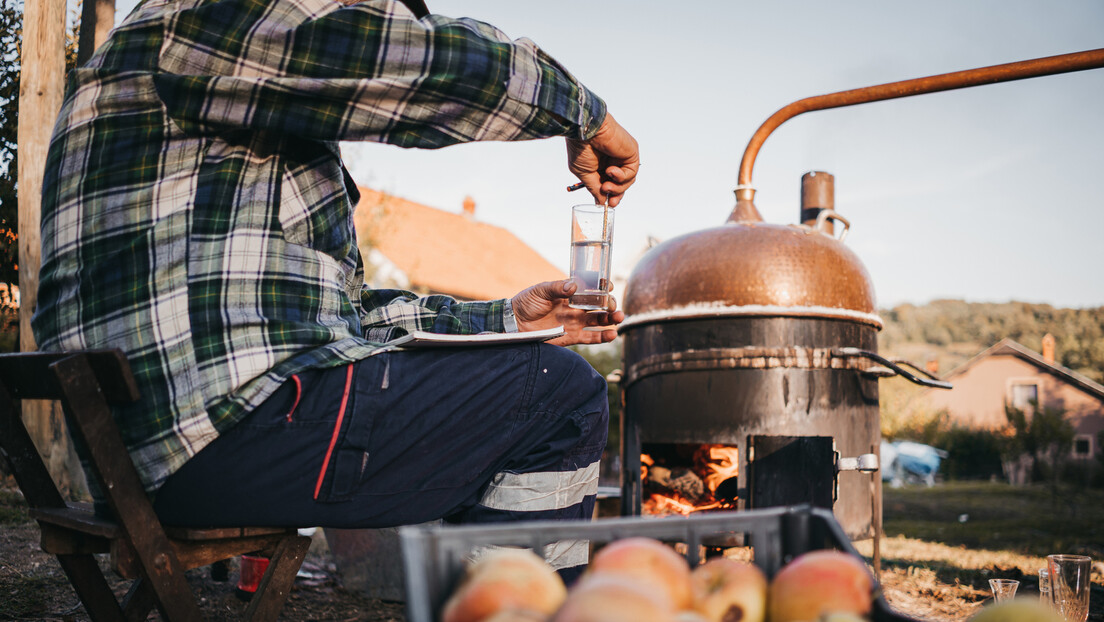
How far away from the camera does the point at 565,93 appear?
1.57 metres

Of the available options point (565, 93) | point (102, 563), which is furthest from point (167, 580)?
point (102, 563)

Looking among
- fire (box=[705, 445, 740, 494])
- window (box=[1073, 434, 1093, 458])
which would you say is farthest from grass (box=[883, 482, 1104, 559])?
window (box=[1073, 434, 1093, 458])

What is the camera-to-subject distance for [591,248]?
2.10 metres

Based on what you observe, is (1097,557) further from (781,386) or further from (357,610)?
(357,610)

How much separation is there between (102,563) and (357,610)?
1.11 m

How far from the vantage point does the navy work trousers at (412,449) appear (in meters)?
1.38

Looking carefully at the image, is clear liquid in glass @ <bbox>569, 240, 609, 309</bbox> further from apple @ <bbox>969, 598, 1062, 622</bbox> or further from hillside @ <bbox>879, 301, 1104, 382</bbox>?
hillside @ <bbox>879, 301, 1104, 382</bbox>

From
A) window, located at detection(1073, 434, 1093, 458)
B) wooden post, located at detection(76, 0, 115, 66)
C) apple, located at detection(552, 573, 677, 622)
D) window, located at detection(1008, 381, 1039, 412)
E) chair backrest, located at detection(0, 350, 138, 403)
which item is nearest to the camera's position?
apple, located at detection(552, 573, 677, 622)

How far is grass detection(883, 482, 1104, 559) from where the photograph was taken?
20.0 feet

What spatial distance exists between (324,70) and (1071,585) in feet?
9.48

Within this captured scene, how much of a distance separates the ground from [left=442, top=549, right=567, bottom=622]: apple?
137cm

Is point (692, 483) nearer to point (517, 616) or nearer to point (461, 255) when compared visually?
point (517, 616)

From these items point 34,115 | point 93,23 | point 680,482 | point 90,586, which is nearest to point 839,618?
point 90,586

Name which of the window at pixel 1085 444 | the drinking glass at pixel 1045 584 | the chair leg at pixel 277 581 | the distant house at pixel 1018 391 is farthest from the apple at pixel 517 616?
the window at pixel 1085 444
